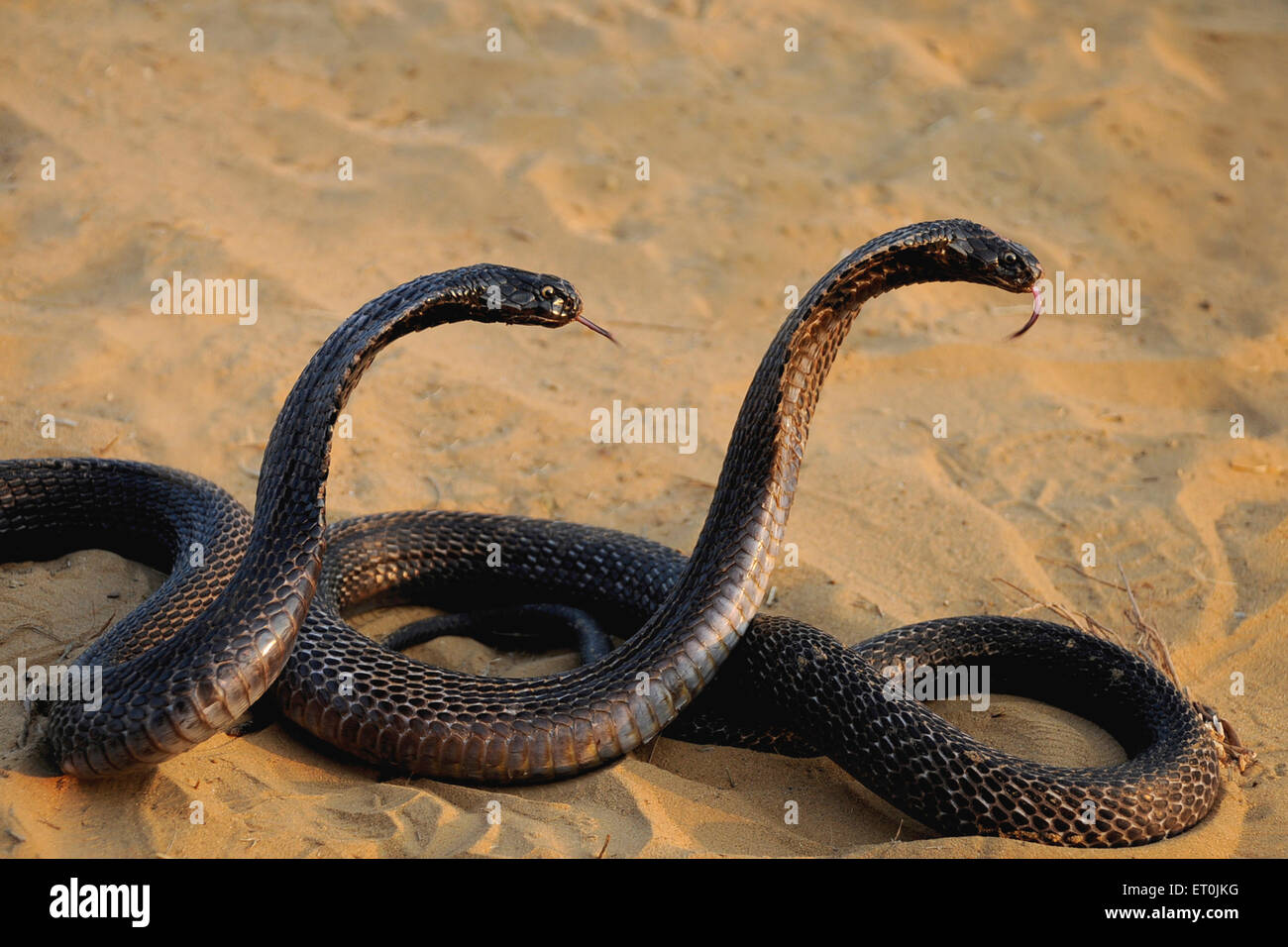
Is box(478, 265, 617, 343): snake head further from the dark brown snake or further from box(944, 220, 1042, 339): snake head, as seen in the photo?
box(944, 220, 1042, 339): snake head

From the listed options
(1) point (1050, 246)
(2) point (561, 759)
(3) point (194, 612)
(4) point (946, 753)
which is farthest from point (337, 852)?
(1) point (1050, 246)

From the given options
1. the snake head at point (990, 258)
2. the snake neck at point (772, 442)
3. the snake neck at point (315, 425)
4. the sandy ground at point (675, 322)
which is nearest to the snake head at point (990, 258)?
the snake head at point (990, 258)

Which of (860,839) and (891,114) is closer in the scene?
(860,839)

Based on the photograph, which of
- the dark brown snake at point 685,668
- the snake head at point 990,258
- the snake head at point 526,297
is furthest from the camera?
the snake head at point 990,258

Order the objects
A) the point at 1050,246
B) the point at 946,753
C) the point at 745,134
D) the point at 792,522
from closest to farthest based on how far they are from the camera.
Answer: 1. the point at 946,753
2. the point at 792,522
3. the point at 1050,246
4. the point at 745,134

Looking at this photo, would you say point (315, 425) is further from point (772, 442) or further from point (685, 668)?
point (772, 442)

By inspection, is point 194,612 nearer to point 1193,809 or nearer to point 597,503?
point 597,503

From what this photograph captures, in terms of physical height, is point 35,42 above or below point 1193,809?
above

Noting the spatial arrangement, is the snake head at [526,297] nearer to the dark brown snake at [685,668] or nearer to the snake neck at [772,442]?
the dark brown snake at [685,668]
